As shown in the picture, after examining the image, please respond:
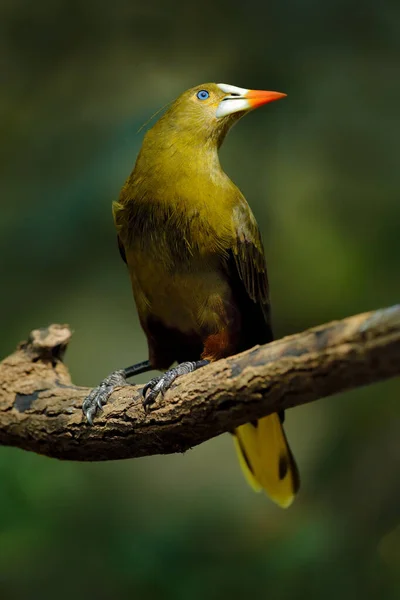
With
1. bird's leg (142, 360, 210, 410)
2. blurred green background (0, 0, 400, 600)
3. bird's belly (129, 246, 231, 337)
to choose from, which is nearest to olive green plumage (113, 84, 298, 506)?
bird's belly (129, 246, 231, 337)

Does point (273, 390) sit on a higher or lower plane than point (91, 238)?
lower

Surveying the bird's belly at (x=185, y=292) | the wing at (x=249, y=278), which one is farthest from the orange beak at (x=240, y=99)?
the bird's belly at (x=185, y=292)

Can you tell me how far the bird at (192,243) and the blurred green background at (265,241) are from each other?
111 centimetres

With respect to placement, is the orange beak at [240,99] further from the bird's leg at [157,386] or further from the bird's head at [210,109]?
the bird's leg at [157,386]

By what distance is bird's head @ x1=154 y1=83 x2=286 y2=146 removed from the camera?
13.5ft

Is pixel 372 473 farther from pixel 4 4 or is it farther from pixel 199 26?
pixel 4 4

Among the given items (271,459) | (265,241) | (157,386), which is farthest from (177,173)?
(265,241)

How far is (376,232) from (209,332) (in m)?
1.87

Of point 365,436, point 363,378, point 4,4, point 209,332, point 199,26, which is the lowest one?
point 365,436

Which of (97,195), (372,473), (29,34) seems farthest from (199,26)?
(372,473)

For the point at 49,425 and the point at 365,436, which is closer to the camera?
the point at 49,425

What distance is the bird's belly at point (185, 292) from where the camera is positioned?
3.88m

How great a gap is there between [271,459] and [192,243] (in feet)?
4.71

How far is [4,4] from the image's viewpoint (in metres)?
6.23
